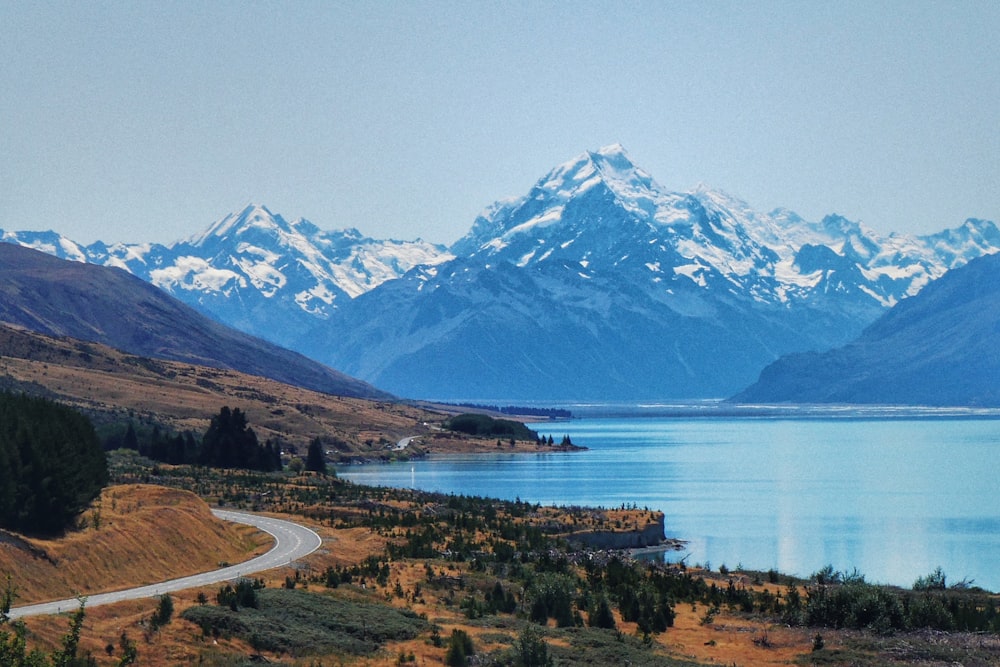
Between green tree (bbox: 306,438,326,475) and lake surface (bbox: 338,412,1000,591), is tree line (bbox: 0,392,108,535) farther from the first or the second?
green tree (bbox: 306,438,326,475)

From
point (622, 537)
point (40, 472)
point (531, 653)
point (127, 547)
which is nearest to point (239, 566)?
point (127, 547)

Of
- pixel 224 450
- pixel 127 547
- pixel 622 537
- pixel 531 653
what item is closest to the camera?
pixel 531 653

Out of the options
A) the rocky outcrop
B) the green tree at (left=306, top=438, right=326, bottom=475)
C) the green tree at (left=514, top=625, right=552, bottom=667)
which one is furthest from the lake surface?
the green tree at (left=514, top=625, right=552, bottom=667)

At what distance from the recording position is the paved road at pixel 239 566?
42.3 meters

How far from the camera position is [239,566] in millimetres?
57062

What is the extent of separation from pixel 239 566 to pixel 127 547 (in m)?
6.13

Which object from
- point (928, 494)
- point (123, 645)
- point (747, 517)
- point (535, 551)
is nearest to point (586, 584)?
point (535, 551)

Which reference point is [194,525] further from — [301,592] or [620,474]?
[620,474]

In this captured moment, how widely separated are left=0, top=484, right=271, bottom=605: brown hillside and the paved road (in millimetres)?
840

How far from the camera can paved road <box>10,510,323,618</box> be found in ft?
139

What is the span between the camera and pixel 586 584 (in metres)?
58.1

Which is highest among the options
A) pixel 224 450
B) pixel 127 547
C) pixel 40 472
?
pixel 224 450

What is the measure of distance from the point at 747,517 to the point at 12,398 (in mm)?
77290

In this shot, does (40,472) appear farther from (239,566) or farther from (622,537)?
(622,537)
